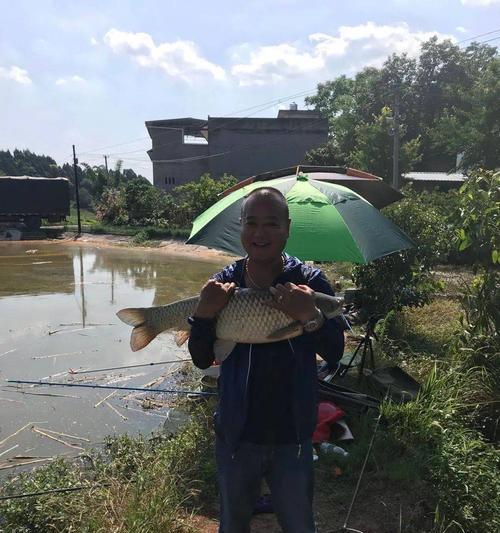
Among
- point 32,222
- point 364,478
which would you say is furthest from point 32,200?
point 364,478

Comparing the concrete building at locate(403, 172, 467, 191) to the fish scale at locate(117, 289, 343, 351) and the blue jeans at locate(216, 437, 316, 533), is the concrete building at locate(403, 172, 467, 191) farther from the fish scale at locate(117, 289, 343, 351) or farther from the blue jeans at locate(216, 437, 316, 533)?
the blue jeans at locate(216, 437, 316, 533)

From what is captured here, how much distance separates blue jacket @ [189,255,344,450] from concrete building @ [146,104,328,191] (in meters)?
33.3

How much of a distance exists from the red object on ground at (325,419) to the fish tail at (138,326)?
1.78m

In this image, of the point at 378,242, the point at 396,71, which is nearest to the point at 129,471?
the point at 378,242

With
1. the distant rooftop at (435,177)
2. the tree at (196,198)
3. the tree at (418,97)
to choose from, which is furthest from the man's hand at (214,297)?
the tree at (418,97)

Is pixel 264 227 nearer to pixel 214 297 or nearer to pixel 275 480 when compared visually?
pixel 214 297

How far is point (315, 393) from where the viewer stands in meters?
1.91

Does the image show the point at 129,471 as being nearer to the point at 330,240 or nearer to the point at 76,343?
the point at 330,240

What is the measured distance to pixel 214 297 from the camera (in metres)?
1.81

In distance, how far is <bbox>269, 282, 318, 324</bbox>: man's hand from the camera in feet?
5.62

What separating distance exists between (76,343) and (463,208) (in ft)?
20.3

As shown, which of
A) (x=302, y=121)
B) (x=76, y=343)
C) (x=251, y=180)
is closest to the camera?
(x=251, y=180)

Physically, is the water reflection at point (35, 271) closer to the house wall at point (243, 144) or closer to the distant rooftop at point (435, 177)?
the house wall at point (243, 144)

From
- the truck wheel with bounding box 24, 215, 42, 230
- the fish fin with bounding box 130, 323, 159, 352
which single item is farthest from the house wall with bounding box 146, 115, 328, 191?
the fish fin with bounding box 130, 323, 159, 352
